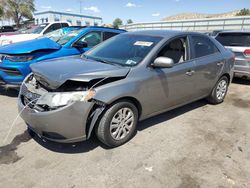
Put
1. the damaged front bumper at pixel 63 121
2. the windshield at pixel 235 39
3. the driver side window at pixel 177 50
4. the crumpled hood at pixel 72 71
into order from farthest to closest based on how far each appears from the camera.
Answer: the windshield at pixel 235 39
the driver side window at pixel 177 50
the crumpled hood at pixel 72 71
the damaged front bumper at pixel 63 121

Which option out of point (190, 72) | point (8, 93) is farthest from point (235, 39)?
point (8, 93)

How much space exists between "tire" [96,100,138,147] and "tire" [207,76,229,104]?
235 centimetres

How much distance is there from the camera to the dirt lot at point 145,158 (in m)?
2.60

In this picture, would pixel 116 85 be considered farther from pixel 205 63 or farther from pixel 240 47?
pixel 240 47

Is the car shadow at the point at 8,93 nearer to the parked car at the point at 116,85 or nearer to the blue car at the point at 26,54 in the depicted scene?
the blue car at the point at 26,54

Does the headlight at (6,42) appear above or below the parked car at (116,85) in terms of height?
above

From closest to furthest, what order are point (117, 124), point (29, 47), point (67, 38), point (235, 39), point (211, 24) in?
1. point (117, 124)
2. point (29, 47)
3. point (67, 38)
4. point (235, 39)
5. point (211, 24)

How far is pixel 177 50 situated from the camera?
3953 millimetres

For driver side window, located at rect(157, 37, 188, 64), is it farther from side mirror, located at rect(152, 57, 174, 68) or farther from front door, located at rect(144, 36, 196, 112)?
side mirror, located at rect(152, 57, 174, 68)

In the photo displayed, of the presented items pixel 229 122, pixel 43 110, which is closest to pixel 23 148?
pixel 43 110

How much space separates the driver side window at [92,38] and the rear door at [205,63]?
9.55ft

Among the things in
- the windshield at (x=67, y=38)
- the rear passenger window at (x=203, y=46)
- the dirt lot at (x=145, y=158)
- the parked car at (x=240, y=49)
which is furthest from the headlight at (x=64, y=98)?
the parked car at (x=240, y=49)

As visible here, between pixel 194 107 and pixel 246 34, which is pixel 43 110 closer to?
pixel 194 107

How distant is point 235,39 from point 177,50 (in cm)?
390
